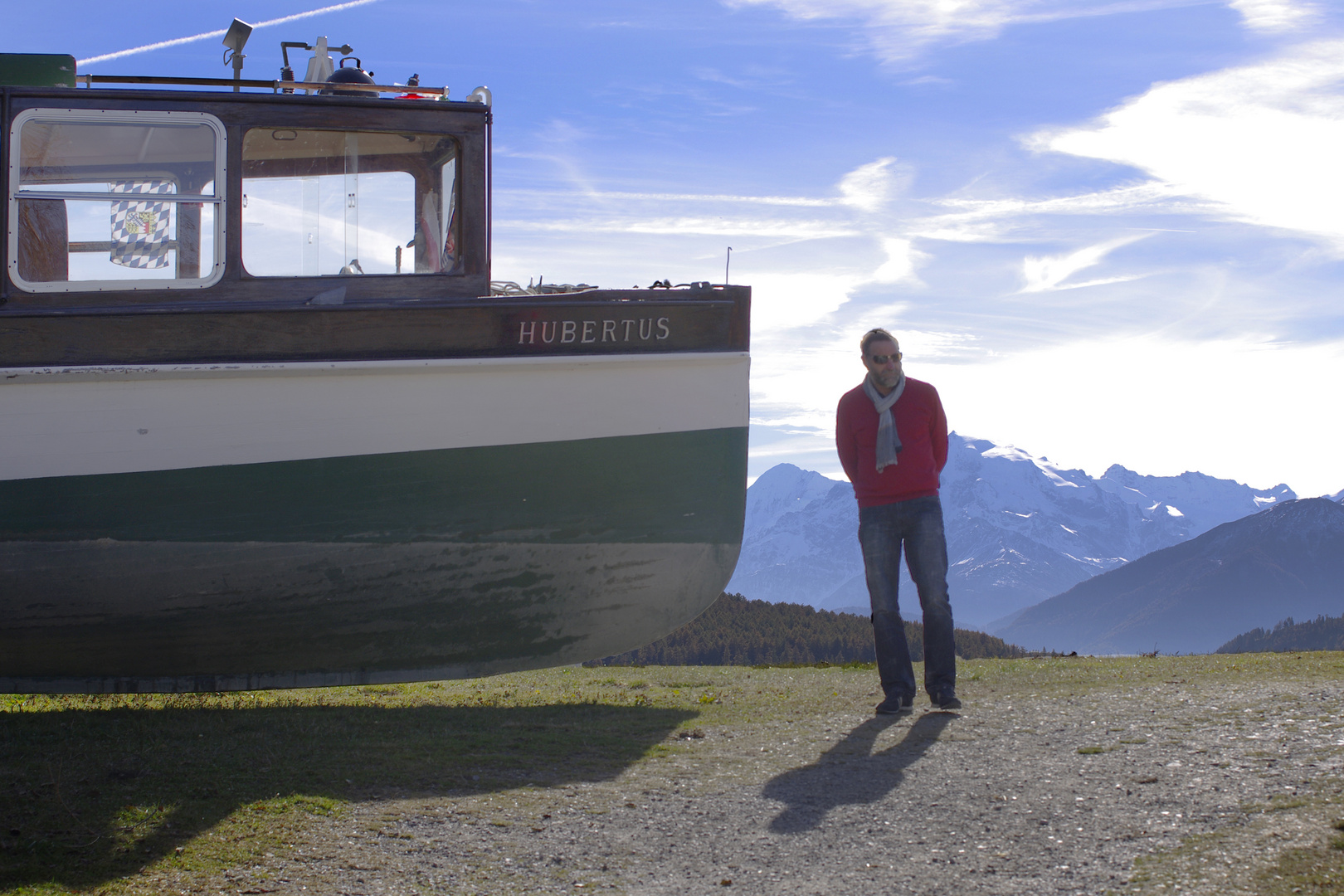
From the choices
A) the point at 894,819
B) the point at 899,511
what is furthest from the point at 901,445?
the point at 894,819

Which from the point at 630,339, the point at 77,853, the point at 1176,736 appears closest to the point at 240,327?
the point at 630,339

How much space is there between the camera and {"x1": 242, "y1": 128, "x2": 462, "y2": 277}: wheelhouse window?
654cm

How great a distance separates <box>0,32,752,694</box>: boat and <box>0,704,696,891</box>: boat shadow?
59cm

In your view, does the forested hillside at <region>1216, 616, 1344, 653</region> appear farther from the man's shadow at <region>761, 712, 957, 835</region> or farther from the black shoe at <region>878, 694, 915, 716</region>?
the man's shadow at <region>761, 712, 957, 835</region>

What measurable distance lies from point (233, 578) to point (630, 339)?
301cm

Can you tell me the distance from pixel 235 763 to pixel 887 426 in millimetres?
3960

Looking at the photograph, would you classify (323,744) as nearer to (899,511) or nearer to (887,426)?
(899,511)

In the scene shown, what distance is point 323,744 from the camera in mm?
5371

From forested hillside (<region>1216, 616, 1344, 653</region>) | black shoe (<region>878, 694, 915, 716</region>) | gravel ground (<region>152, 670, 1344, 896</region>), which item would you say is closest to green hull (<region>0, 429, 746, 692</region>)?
black shoe (<region>878, 694, 915, 716</region>)

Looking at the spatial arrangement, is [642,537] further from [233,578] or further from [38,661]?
[38,661]

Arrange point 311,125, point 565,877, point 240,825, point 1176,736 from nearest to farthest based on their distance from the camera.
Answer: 1. point 565,877
2. point 240,825
3. point 1176,736
4. point 311,125

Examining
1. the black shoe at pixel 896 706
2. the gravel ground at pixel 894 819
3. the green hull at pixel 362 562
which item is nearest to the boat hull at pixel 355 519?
the green hull at pixel 362 562

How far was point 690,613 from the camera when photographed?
7375 mm

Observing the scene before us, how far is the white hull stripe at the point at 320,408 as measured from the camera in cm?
604
